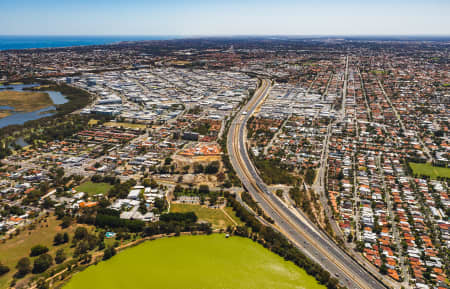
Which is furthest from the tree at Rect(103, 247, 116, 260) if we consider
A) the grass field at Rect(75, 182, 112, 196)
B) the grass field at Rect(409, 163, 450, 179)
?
the grass field at Rect(409, 163, 450, 179)

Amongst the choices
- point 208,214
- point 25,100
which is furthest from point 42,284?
point 25,100

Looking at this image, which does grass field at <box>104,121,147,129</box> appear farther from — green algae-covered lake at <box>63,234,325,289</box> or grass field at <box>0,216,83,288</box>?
green algae-covered lake at <box>63,234,325,289</box>

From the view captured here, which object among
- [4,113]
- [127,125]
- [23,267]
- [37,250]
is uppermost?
[4,113]

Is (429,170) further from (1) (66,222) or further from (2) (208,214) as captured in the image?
(1) (66,222)

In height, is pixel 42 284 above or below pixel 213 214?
below

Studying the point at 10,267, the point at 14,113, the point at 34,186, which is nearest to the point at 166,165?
the point at 34,186

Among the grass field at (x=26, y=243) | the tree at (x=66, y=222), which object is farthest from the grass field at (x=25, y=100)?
the tree at (x=66, y=222)

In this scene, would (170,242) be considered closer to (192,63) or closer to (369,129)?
(369,129)
